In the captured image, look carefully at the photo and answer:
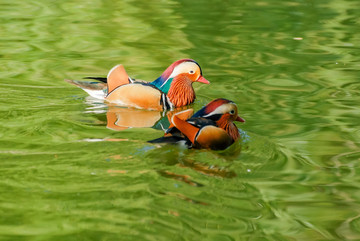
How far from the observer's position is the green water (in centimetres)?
510

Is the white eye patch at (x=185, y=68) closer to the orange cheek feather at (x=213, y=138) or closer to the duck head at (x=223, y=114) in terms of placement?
the duck head at (x=223, y=114)

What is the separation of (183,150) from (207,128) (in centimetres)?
33

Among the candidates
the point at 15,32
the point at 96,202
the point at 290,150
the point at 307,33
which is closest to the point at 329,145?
the point at 290,150

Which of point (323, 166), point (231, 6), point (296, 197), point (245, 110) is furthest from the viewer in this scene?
point (231, 6)

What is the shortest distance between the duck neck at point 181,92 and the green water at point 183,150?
17 centimetres

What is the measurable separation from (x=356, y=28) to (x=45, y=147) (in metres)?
8.60

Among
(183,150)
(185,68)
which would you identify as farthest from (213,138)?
(185,68)

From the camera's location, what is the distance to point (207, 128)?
259 inches

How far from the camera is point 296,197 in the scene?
18.5ft

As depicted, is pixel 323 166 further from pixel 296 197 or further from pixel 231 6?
pixel 231 6

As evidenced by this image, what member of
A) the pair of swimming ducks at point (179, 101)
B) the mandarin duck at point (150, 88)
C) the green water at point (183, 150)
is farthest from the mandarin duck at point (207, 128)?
the mandarin duck at point (150, 88)

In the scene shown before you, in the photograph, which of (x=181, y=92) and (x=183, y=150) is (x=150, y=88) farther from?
(x=183, y=150)

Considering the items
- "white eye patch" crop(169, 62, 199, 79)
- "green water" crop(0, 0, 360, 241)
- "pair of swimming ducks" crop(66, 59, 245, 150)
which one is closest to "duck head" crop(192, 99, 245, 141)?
"pair of swimming ducks" crop(66, 59, 245, 150)

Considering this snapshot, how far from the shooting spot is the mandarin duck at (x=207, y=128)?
6480mm
